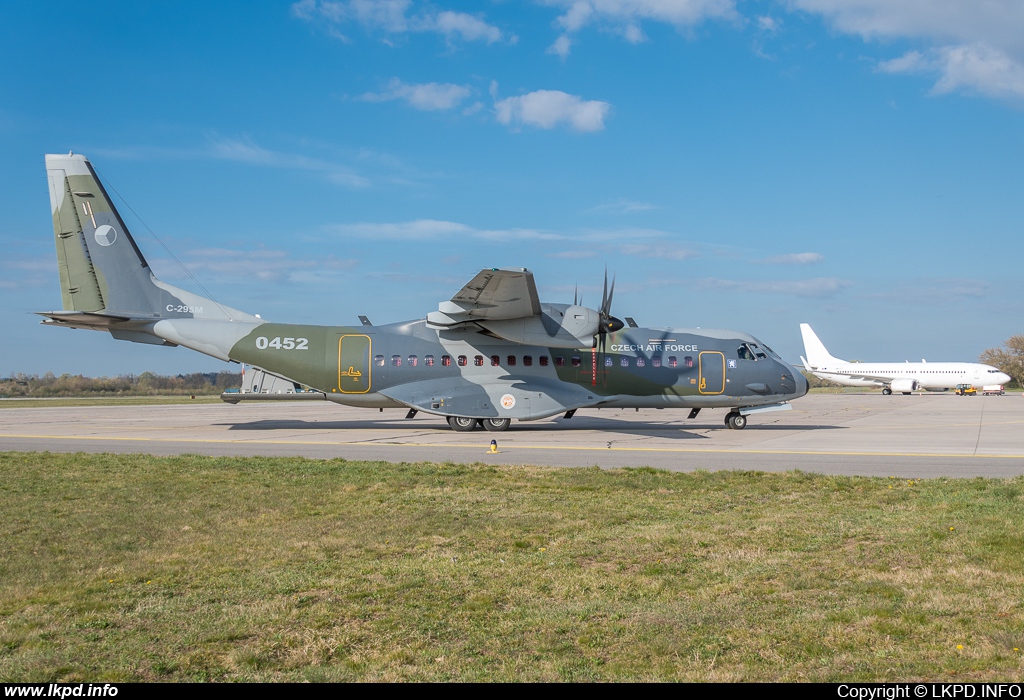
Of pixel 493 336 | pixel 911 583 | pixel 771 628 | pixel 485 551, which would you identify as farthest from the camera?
pixel 493 336

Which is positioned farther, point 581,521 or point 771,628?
point 581,521

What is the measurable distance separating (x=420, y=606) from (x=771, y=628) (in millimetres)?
3017

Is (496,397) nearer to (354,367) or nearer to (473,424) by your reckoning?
(473,424)

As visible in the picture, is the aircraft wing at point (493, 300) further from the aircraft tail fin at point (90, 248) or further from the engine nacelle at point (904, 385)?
the engine nacelle at point (904, 385)

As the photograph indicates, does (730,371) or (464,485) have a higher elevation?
(730,371)

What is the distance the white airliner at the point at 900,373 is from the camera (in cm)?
7806

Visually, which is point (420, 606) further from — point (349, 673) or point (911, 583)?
point (911, 583)

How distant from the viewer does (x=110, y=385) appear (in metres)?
92.6

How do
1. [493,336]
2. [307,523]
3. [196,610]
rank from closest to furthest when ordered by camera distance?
[196,610] → [307,523] → [493,336]

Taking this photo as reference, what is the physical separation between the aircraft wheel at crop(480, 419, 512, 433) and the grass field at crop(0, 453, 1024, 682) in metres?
13.5

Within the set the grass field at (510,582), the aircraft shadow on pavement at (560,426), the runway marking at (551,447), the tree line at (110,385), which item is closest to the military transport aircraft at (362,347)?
the aircraft shadow on pavement at (560,426)

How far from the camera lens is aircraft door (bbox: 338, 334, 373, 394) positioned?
85.5 feet
